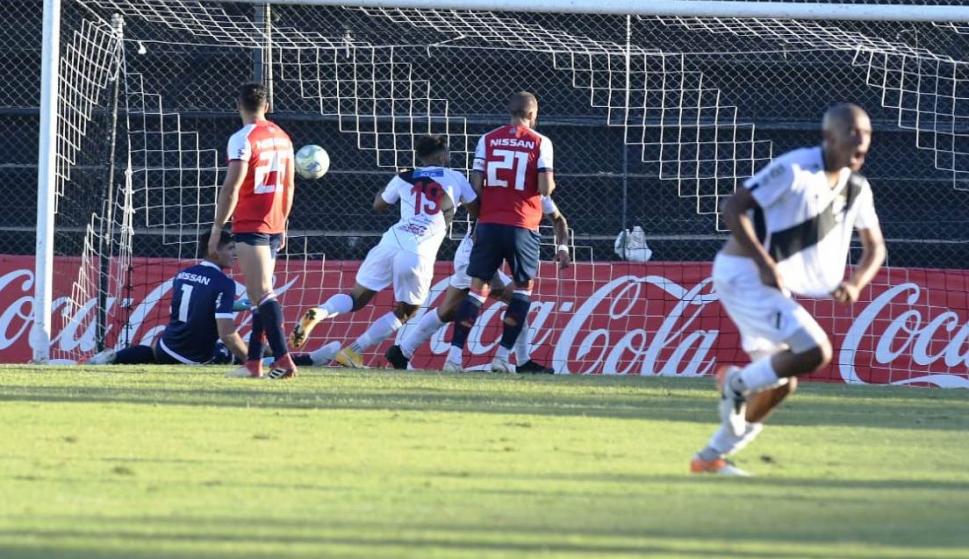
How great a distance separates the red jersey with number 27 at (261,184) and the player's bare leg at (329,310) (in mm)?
1656

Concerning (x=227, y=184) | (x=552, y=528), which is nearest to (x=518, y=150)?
(x=227, y=184)

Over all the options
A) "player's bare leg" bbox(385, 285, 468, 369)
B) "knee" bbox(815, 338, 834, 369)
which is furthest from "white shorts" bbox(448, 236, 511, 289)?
"knee" bbox(815, 338, 834, 369)

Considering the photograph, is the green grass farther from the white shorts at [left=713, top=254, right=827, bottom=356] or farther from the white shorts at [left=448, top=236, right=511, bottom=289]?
the white shorts at [left=448, top=236, right=511, bottom=289]

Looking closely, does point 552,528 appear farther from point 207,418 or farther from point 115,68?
point 115,68

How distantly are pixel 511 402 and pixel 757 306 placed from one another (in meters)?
3.44

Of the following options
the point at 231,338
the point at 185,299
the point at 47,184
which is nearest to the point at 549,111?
the point at 47,184

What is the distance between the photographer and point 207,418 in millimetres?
9016

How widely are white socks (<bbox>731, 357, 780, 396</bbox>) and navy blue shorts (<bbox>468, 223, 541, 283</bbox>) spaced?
6.11 meters

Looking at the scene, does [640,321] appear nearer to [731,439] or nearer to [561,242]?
[561,242]

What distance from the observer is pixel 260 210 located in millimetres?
11320

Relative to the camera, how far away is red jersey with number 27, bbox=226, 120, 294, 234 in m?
11.3

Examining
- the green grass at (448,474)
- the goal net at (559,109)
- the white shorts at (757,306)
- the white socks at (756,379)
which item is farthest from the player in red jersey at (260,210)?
the goal net at (559,109)

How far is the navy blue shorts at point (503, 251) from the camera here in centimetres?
1314

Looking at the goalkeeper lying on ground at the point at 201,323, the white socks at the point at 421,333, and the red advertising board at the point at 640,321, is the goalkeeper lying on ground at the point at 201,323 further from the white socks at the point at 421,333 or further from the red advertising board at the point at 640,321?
the red advertising board at the point at 640,321
